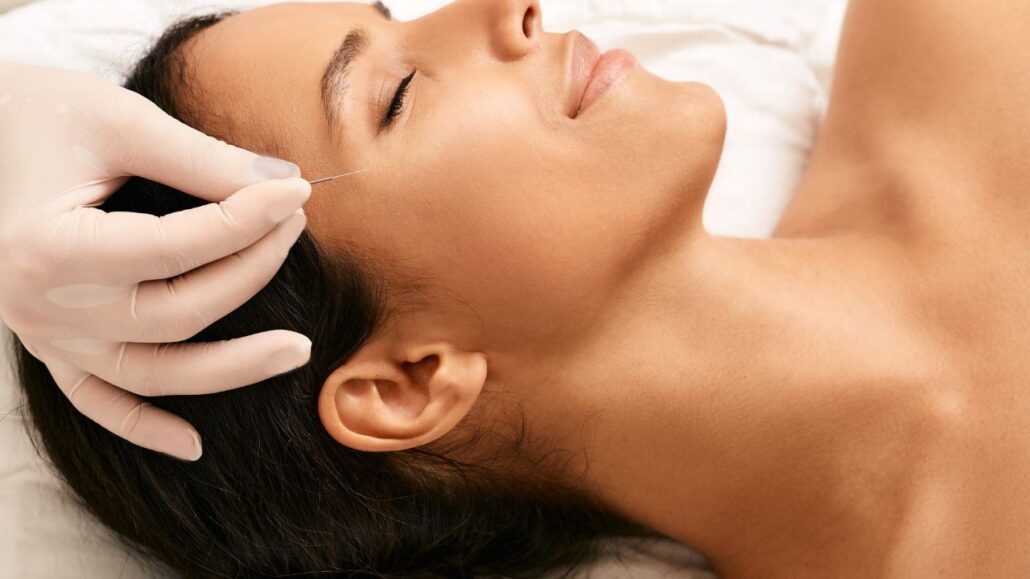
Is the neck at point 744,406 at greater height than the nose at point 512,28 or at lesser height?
lesser

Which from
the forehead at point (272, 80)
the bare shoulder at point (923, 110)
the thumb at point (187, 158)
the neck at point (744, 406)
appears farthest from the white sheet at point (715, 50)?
the thumb at point (187, 158)

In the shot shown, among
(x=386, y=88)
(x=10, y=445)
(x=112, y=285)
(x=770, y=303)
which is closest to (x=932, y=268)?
(x=770, y=303)

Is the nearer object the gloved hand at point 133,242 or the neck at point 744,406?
the gloved hand at point 133,242

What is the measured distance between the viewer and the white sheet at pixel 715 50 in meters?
1.55

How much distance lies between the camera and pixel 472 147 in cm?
103

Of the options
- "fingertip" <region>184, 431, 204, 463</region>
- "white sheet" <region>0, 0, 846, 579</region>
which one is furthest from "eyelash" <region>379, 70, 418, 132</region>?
"white sheet" <region>0, 0, 846, 579</region>

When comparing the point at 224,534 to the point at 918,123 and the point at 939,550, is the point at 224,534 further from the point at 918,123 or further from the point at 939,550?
the point at 918,123

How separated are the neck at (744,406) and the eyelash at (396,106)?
0.36 metres

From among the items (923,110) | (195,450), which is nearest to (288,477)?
(195,450)

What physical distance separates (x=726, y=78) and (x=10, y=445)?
4.67 feet

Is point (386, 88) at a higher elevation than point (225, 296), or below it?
higher

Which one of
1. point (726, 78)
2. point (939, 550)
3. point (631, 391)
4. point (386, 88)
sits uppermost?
point (386, 88)

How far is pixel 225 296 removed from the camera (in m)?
0.96

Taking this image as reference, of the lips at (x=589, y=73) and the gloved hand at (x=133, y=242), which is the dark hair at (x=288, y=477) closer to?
the gloved hand at (x=133, y=242)
